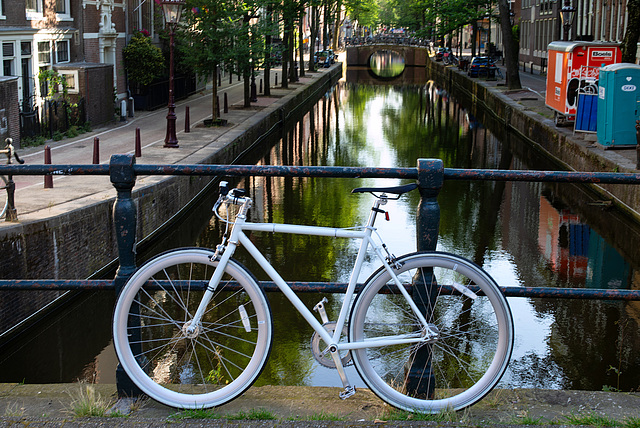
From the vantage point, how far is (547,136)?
75.4 ft

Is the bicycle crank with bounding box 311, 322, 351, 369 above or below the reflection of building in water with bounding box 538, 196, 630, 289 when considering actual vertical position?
above

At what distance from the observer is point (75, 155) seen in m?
17.6

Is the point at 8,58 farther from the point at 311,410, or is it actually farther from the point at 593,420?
the point at 593,420

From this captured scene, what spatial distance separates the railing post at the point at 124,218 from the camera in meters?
3.46

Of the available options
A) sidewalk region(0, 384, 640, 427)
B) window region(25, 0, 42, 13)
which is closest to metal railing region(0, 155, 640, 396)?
sidewalk region(0, 384, 640, 427)

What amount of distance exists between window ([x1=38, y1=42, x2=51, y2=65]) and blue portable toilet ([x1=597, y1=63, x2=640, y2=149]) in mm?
15524

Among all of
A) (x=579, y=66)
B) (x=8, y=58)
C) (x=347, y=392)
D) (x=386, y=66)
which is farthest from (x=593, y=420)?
(x=386, y=66)

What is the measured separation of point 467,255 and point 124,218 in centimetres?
1018

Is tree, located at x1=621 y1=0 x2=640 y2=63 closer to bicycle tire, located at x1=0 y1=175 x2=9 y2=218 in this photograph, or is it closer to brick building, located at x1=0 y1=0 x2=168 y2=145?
brick building, located at x1=0 y1=0 x2=168 y2=145

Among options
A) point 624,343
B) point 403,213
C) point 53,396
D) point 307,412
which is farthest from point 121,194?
point 403,213

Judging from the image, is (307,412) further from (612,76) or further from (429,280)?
(612,76)

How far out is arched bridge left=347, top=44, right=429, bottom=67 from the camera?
298 ft

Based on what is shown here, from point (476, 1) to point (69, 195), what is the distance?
39.0 m

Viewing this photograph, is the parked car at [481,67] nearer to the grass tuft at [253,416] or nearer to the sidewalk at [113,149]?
the sidewalk at [113,149]
